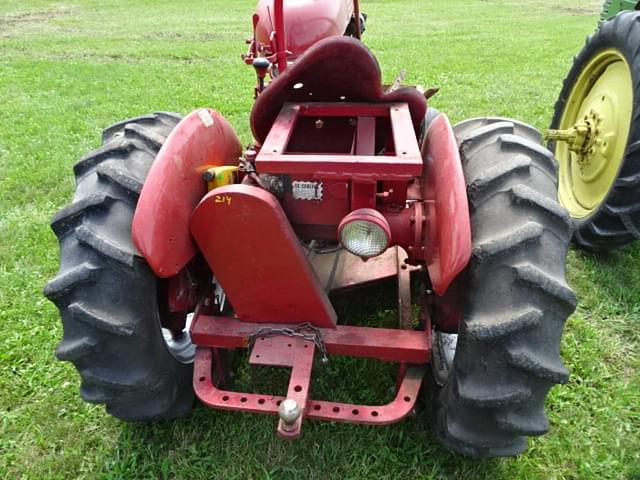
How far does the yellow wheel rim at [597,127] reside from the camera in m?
3.40

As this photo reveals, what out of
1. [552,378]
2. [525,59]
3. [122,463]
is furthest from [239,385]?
[525,59]

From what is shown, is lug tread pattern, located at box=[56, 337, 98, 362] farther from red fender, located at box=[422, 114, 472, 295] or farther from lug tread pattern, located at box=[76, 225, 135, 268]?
red fender, located at box=[422, 114, 472, 295]

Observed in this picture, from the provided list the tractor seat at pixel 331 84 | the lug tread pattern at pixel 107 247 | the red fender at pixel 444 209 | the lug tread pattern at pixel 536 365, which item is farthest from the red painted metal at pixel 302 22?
the lug tread pattern at pixel 536 365

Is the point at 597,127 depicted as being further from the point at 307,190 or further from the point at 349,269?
the point at 307,190

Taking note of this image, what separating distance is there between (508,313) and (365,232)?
0.52 metres

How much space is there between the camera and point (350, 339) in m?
2.14

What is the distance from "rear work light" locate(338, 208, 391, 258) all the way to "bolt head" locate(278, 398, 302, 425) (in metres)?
0.54

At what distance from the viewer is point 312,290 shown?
81.7 inches

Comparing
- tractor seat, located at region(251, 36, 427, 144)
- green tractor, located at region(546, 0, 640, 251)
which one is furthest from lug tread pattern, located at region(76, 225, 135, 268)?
green tractor, located at region(546, 0, 640, 251)

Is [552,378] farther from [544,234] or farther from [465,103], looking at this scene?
[465,103]

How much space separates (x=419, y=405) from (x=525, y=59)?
885cm

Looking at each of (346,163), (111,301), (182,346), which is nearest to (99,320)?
(111,301)

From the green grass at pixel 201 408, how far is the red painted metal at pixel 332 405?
36 cm

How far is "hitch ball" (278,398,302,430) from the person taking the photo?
5.96ft
